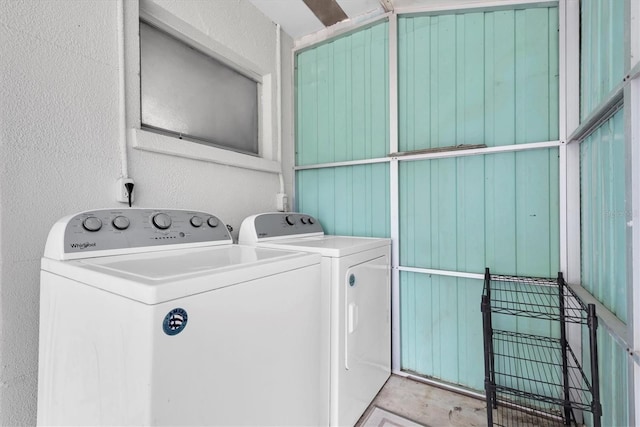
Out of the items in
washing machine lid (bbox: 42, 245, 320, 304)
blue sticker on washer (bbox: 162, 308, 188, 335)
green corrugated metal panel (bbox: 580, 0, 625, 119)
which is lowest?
blue sticker on washer (bbox: 162, 308, 188, 335)

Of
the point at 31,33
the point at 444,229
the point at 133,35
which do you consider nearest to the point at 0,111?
the point at 31,33

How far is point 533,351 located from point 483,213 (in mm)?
781

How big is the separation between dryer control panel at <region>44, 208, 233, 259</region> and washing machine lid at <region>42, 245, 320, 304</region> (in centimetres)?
4

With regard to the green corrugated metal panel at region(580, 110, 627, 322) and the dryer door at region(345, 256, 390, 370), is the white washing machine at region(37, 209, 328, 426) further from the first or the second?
the green corrugated metal panel at region(580, 110, 627, 322)

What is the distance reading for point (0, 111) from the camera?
1.01 meters

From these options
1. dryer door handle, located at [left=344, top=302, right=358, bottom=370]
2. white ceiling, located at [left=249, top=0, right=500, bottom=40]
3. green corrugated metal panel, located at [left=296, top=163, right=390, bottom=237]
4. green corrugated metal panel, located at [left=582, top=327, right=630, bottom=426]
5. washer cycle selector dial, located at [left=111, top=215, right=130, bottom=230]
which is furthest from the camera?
green corrugated metal panel, located at [left=296, top=163, right=390, bottom=237]

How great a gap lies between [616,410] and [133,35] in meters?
2.48

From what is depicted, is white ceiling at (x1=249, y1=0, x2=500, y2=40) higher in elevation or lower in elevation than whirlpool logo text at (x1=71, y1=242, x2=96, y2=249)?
higher

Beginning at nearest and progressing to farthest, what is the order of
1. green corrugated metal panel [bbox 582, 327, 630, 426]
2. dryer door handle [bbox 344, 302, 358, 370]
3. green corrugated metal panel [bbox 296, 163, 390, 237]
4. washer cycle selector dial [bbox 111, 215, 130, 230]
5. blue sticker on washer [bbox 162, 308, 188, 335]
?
blue sticker on washer [bbox 162, 308, 188, 335] < green corrugated metal panel [bbox 582, 327, 630, 426] < washer cycle selector dial [bbox 111, 215, 130, 230] < dryer door handle [bbox 344, 302, 358, 370] < green corrugated metal panel [bbox 296, 163, 390, 237]

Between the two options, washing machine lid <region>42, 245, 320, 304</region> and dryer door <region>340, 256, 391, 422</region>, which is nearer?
washing machine lid <region>42, 245, 320, 304</region>

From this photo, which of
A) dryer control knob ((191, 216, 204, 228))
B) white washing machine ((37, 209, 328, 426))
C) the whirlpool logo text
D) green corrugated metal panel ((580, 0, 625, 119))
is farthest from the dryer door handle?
green corrugated metal panel ((580, 0, 625, 119))

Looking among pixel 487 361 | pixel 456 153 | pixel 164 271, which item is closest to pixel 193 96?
pixel 164 271

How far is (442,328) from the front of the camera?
1.78 metres

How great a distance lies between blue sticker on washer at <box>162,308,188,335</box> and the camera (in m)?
0.66
